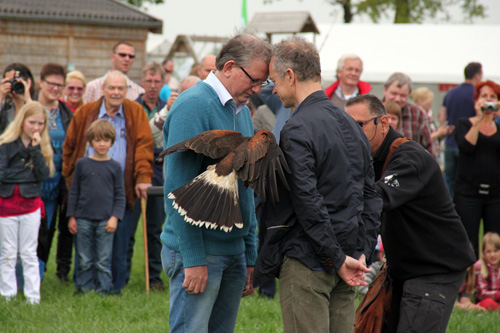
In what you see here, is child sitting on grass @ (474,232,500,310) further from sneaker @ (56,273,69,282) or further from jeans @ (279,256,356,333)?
sneaker @ (56,273,69,282)

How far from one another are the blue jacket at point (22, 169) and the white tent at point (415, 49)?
1035 cm

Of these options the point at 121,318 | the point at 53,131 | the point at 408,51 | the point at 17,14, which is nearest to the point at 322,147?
the point at 121,318

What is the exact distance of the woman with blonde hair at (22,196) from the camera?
644 cm

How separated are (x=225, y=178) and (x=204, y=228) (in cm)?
36

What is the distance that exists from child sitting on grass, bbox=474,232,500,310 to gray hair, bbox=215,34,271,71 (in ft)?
15.7

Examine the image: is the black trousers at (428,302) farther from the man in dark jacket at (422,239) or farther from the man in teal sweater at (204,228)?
the man in teal sweater at (204,228)

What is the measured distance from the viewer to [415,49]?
56.0 ft

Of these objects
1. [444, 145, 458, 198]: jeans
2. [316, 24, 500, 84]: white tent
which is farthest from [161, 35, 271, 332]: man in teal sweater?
[316, 24, 500, 84]: white tent

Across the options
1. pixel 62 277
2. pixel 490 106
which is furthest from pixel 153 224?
pixel 490 106

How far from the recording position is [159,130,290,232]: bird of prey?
3119 mm

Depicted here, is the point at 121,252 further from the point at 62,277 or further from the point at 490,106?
the point at 490,106

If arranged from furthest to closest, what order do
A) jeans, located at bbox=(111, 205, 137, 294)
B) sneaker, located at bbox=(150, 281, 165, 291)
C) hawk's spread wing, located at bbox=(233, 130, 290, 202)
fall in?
sneaker, located at bbox=(150, 281, 165, 291), jeans, located at bbox=(111, 205, 137, 294), hawk's spread wing, located at bbox=(233, 130, 290, 202)

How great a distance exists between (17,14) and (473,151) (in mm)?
15063

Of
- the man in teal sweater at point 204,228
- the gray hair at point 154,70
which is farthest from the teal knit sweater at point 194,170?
the gray hair at point 154,70
